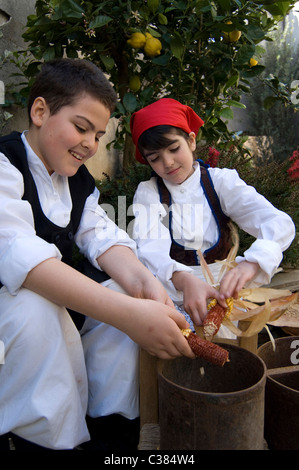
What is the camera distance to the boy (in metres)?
1.06

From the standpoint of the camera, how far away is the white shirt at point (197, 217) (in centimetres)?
152

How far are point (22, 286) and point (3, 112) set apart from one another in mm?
1571

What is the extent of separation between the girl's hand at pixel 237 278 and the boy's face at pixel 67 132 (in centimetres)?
59

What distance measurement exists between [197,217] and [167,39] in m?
1.03

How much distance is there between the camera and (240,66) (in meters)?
2.30

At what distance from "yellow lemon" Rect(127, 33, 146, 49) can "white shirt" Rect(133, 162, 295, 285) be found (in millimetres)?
701

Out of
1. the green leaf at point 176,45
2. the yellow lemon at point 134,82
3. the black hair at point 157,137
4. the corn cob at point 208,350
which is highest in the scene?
the green leaf at point 176,45

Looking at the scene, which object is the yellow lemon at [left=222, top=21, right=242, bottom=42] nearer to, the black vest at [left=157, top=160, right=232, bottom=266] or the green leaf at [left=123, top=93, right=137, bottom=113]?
the green leaf at [left=123, top=93, right=137, bottom=113]

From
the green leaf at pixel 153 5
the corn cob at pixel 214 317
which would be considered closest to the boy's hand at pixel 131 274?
the corn cob at pixel 214 317

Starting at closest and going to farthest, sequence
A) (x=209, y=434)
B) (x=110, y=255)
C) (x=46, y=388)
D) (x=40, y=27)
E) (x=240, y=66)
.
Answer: (x=209, y=434) < (x=46, y=388) < (x=110, y=255) < (x=40, y=27) < (x=240, y=66)

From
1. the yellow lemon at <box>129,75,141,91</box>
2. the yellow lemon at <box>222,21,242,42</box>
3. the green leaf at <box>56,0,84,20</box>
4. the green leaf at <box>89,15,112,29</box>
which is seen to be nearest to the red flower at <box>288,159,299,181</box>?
the yellow lemon at <box>222,21,242,42</box>

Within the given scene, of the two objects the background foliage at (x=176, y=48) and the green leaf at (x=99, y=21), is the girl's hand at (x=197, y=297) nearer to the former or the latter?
the background foliage at (x=176, y=48)

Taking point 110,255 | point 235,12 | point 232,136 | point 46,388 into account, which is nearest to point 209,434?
point 46,388

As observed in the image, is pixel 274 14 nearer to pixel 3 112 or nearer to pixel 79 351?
pixel 3 112
